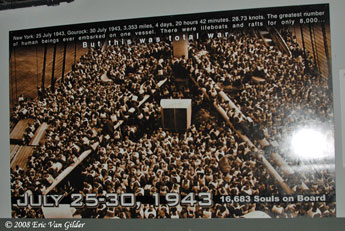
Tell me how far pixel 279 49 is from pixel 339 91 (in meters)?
0.35

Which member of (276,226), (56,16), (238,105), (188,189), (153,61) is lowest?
(276,226)

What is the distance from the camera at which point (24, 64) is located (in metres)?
1.71

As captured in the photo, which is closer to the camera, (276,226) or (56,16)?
(276,226)

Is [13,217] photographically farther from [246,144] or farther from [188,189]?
[246,144]

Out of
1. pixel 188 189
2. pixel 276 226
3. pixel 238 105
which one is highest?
pixel 238 105

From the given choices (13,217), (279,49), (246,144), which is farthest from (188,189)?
(13,217)

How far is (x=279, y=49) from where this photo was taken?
1565 millimetres

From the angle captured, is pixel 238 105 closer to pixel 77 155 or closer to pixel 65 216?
pixel 77 155

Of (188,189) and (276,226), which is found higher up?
(188,189)

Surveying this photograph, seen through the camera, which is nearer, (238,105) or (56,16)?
(238,105)

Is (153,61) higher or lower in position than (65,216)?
higher

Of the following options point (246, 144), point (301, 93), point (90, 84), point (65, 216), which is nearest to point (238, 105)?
point (246, 144)

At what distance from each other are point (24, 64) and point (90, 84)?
15.3 inches

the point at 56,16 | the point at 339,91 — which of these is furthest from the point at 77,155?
the point at 339,91
